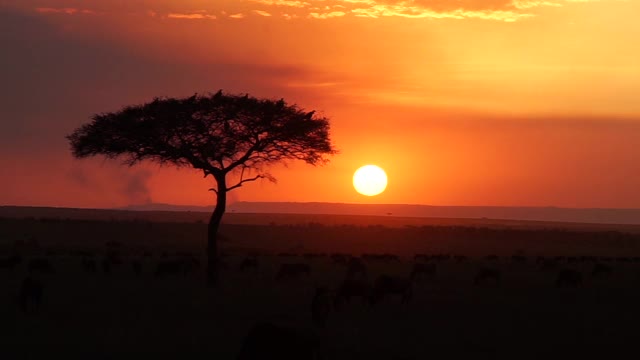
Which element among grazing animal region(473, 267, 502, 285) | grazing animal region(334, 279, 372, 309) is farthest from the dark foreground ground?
grazing animal region(334, 279, 372, 309)

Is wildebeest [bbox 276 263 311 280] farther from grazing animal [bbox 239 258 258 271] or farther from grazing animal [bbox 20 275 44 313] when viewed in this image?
grazing animal [bbox 20 275 44 313]

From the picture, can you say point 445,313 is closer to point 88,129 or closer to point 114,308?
point 114,308

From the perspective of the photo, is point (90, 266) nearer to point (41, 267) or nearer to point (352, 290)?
point (41, 267)

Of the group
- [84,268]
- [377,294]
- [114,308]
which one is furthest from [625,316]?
[84,268]

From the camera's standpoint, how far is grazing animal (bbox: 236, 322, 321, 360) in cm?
1355

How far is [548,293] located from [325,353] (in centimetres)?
1597

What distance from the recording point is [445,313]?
83.9 ft

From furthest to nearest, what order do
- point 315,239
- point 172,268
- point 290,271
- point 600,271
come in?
point 315,239, point 600,271, point 290,271, point 172,268

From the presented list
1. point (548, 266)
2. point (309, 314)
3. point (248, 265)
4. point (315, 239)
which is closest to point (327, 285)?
point (248, 265)

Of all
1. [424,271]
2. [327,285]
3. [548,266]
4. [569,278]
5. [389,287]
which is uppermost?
[548,266]

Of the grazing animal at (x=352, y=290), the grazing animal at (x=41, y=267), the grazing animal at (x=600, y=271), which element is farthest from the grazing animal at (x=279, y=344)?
the grazing animal at (x=600, y=271)

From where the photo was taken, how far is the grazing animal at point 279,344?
534 inches

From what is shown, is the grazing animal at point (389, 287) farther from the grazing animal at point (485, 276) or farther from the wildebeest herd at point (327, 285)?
the grazing animal at point (485, 276)

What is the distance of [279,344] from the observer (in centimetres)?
1364
